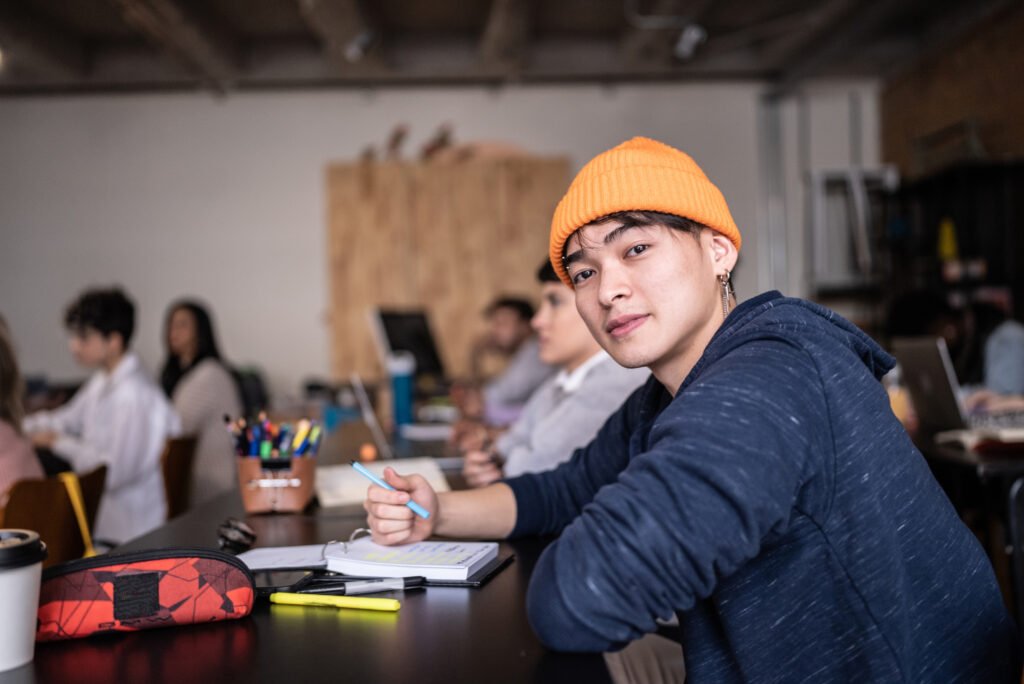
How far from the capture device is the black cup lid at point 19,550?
0.85 meters

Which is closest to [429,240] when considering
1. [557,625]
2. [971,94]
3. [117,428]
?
[971,94]

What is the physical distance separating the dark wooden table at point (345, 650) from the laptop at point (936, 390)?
75.1 inches

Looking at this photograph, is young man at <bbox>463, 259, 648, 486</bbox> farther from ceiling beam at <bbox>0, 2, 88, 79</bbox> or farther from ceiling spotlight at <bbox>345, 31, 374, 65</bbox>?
ceiling beam at <bbox>0, 2, 88, 79</bbox>

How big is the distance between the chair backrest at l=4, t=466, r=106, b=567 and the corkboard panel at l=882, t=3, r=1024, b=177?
5543 mm

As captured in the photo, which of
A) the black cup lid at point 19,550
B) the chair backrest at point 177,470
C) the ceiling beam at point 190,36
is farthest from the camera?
the ceiling beam at point 190,36

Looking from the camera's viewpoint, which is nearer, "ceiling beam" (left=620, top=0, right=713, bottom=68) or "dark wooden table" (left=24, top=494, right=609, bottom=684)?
"dark wooden table" (left=24, top=494, right=609, bottom=684)

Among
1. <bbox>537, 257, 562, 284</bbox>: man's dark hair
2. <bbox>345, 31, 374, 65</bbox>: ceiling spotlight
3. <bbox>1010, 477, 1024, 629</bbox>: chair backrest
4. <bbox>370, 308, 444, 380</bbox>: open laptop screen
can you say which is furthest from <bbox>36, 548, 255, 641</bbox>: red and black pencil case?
<bbox>345, 31, 374, 65</bbox>: ceiling spotlight

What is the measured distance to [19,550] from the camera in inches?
33.9

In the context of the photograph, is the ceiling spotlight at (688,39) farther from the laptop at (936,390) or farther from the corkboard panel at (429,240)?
the laptop at (936,390)

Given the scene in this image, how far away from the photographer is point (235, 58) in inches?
261

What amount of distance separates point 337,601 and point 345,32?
537cm

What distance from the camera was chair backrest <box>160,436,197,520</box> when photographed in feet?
9.05

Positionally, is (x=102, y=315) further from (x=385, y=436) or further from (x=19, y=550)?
(x=19, y=550)

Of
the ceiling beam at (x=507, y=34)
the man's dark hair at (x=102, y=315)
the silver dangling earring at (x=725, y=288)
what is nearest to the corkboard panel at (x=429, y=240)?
the ceiling beam at (x=507, y=34)
